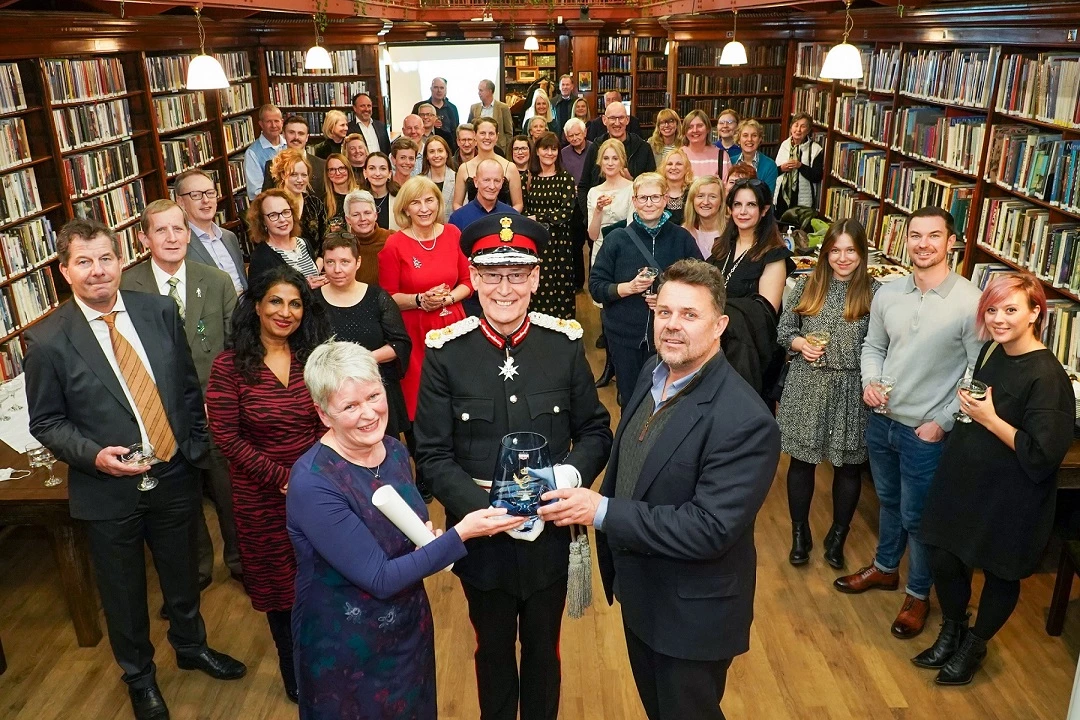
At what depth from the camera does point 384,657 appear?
2.21 meters

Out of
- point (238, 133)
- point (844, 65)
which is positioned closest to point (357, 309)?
point (844, 65)

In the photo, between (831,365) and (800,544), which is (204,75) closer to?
(831,365)

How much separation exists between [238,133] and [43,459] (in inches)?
272

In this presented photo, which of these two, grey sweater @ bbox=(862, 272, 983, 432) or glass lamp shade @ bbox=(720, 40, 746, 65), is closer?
grey sweater @ bbox=(862, 272, 983, 432)

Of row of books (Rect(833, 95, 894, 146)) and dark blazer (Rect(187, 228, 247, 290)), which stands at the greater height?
row of books (Rect(833, 95, 894, 146))

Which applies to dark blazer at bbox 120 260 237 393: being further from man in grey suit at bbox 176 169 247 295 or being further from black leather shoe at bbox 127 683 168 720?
black leather shoe at bbox 127 683 168 720

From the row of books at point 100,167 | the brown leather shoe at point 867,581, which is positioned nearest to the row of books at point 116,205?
the row of books at point 100,167

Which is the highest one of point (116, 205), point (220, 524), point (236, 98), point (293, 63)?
point (293, 63)

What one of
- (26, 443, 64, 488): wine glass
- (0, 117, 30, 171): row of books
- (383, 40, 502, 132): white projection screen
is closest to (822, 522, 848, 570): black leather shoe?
(26, 443, 64, 488): wine glass

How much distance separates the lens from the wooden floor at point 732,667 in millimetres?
3211

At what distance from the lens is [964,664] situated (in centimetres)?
329

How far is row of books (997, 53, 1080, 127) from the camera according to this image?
449cm

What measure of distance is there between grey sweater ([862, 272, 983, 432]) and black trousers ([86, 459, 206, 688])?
2.76 meters

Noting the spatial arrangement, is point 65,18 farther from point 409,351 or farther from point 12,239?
point 409,351
